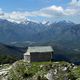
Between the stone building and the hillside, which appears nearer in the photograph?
the hillside

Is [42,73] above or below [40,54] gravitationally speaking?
below

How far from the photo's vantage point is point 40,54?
9769 cm

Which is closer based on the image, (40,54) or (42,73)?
(42,73)

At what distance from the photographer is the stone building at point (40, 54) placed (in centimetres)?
9772

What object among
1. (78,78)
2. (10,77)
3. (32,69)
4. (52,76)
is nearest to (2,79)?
(10,77)

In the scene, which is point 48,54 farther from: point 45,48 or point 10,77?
point 10,77

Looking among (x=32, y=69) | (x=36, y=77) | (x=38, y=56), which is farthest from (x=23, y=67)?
(x=38, y=56)

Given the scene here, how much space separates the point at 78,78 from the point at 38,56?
1193 inches

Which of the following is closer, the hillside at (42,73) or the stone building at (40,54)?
the hillside at (42,73)

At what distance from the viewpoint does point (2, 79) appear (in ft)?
256

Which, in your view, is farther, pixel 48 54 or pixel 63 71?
pixel 48 54

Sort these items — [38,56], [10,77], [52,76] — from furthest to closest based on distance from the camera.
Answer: [38,56] → [10,77] → [52,76]

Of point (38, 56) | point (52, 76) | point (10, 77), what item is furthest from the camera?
point (38, 56)

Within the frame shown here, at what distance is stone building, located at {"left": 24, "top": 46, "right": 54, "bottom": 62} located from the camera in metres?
97.7
